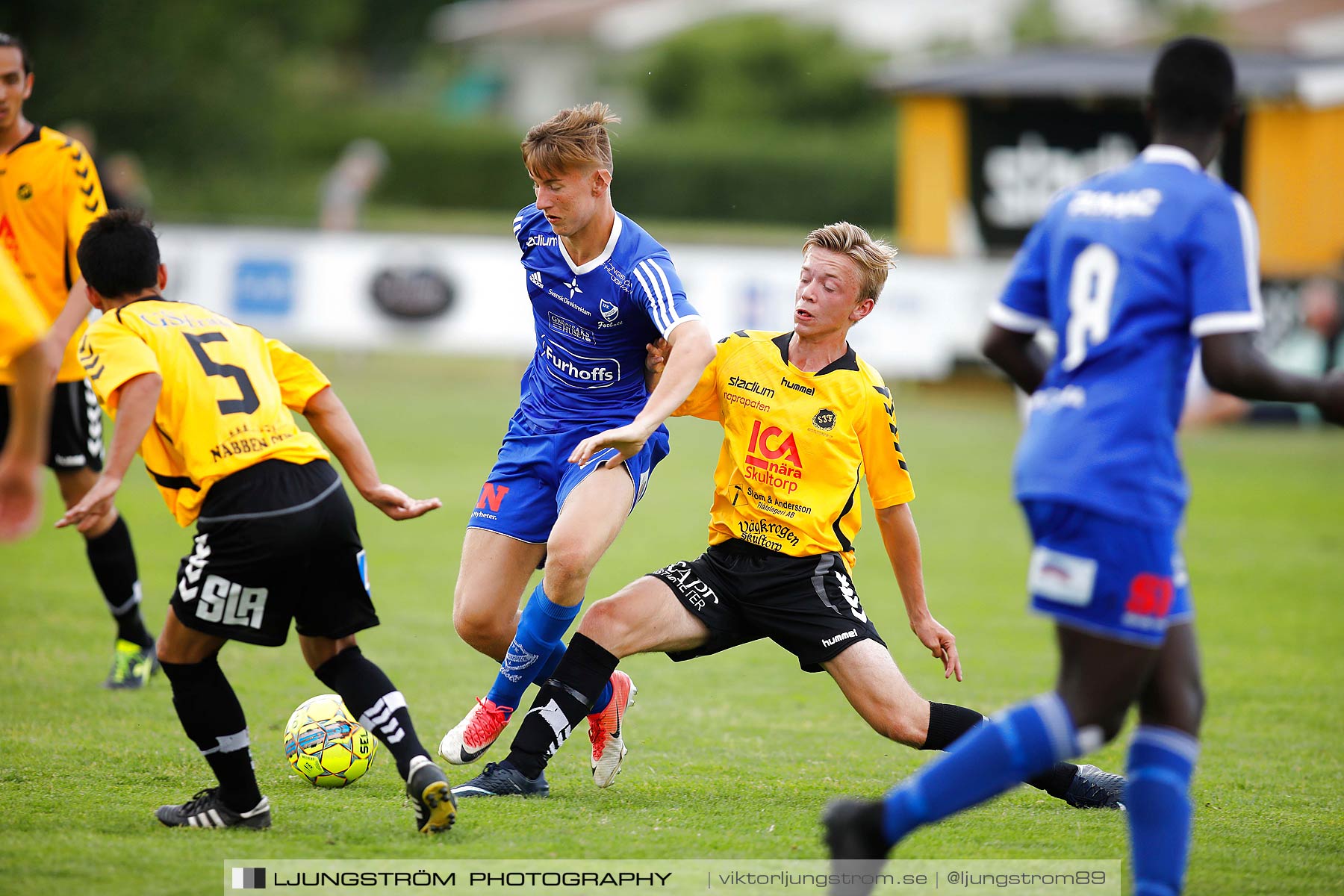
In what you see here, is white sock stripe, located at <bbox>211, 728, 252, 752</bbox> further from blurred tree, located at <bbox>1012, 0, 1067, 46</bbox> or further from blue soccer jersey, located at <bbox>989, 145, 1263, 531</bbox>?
blurred tree, located at <bbox>1012, 0, 1067, 46</bbox>

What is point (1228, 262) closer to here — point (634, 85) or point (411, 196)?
point (411, 196)

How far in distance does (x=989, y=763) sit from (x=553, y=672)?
6.00 ft

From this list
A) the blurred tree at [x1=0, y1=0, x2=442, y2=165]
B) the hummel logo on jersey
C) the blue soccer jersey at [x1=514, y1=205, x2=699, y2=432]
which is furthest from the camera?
the blurred tree at [x1=0, y1=0, x2=442, y2=165]

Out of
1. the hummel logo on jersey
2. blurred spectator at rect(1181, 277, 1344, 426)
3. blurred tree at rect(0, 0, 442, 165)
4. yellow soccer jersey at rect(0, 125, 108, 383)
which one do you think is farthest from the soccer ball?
blurred tree at rect(0, 0, 442, 165)

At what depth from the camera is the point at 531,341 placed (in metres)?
16.7

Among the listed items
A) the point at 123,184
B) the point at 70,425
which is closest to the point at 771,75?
the point at 123,184

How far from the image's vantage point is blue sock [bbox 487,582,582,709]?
15.7ft

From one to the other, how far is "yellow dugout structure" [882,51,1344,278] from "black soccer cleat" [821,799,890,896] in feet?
50.9

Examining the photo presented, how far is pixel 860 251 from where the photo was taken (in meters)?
4.80

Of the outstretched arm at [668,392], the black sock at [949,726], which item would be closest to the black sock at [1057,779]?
the black sock at [949,726]

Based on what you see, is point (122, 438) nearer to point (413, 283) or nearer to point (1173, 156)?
point (1173, 156)

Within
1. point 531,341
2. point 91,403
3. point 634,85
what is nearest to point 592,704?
point 91,403

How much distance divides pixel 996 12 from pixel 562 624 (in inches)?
2032

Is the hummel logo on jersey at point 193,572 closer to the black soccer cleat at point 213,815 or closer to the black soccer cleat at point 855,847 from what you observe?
the black soccer cleat at point 213,815
